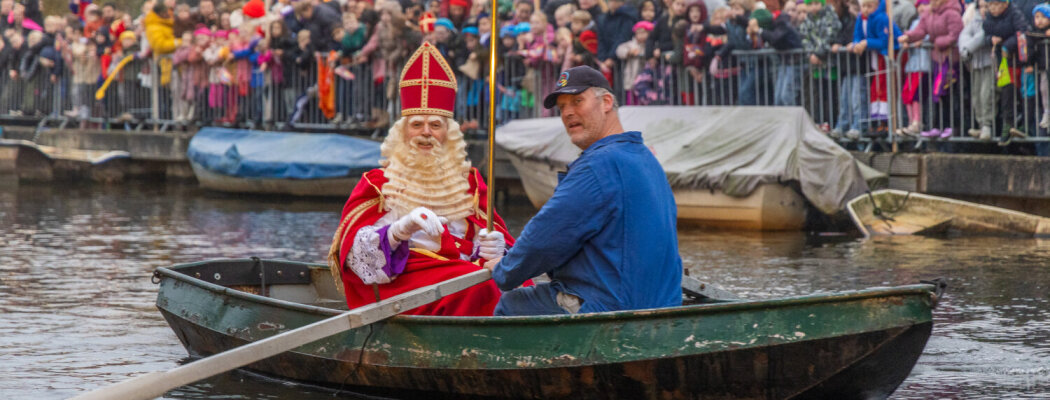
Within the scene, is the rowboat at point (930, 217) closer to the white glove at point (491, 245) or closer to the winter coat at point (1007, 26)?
the winter coat at point (1007, 26)

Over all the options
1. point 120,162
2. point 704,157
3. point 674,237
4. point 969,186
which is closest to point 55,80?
point 120,162

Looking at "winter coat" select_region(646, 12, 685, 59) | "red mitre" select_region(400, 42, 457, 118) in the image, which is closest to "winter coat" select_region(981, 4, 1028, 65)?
"winter coat" select_region(646, 12, 685, 59)

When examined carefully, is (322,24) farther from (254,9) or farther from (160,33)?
(160,33)

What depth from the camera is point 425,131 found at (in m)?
6.98

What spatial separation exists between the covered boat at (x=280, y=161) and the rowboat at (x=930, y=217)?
5951mm

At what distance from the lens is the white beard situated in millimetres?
6883

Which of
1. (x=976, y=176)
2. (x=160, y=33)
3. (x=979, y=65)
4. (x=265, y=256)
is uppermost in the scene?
(x=160, y=33)

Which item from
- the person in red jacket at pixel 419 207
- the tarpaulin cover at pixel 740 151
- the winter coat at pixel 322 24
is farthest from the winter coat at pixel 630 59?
the person in red jacket at pixel 419 207

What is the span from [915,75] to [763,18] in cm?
162

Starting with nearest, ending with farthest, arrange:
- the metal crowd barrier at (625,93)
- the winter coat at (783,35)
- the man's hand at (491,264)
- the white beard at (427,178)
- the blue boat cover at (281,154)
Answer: the man's hand at (491,264) < the white beard at (427,178) < the metal crowd barrier at (625,93) < the winter coat at (783,35) < the blue boat cover at (281,154)

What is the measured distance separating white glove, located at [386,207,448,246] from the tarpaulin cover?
7800 mm

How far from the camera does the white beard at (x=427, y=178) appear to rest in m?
6.88

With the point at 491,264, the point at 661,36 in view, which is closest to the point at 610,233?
the point at 491,264

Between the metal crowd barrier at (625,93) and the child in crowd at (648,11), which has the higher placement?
the child in crowd at (648,11)
